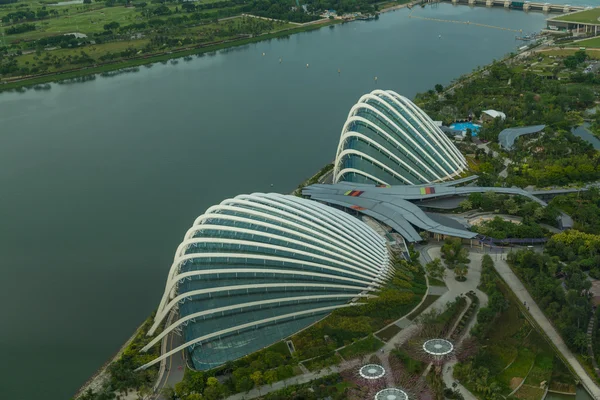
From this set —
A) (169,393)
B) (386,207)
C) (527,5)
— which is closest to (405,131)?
(386,207)

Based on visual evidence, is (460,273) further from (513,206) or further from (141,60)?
(141,60)

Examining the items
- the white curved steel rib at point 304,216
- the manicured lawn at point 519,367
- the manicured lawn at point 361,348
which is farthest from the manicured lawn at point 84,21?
the manicured lawn at point 519,367

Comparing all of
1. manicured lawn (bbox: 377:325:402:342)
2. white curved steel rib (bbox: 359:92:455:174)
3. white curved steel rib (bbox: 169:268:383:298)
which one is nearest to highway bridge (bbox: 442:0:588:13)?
white curved steel rib (bbox: 359:92:455:174)

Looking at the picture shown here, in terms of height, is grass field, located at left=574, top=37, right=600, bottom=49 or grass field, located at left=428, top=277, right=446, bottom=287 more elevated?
grass field, located at left=574, top=37, right=600, bottom=49

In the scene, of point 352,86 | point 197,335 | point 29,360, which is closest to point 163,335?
point 197,335

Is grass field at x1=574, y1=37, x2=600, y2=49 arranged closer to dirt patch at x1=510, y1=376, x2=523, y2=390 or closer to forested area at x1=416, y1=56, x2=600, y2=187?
forested area at x1=416, y1=56, x2=600, y2=187

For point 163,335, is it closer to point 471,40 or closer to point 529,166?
point 529,166
